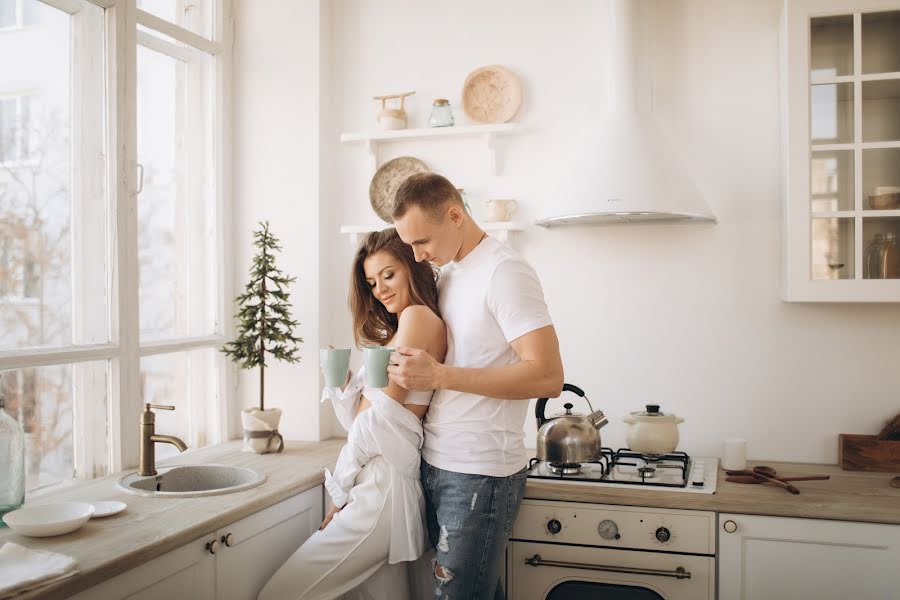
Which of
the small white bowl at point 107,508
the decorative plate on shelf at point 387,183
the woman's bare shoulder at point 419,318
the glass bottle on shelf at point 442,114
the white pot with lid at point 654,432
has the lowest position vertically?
the small white bowl at point 107,508

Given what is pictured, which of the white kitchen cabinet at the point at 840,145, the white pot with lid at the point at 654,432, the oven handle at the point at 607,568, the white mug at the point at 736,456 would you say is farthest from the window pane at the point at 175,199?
the white kitchen cabinet at the point at 840,145

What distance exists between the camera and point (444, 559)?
6.59 ft

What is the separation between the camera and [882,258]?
240 centimetres

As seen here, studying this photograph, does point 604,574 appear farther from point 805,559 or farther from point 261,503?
point 261,503

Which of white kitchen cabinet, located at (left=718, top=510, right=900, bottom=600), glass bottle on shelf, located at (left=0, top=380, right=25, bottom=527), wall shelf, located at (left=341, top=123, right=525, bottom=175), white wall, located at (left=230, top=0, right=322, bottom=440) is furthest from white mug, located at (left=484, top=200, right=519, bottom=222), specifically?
glass bottle on shelf, located at (left=0, top=380, right=25, bottom=527)

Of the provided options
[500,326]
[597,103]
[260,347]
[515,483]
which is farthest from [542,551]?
[597,103]

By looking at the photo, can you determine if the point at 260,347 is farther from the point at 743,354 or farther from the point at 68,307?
the point at 743,354

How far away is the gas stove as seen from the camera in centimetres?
234

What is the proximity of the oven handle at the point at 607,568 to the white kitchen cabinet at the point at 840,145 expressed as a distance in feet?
3.11

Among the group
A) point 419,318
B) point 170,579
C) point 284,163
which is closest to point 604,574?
point 419,318

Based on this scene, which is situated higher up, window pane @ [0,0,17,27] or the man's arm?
window pane @ [0,0,17,27]

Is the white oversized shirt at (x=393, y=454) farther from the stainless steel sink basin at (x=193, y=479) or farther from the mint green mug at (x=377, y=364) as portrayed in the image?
the stainless steel sink basin at (x=193, y=479)

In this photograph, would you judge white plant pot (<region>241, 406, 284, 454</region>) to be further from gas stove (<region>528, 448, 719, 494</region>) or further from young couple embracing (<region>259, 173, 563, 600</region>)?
gas stove (<region>528, 448, 719, 494</region>)

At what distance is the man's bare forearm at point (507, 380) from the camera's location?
1.88 meters
